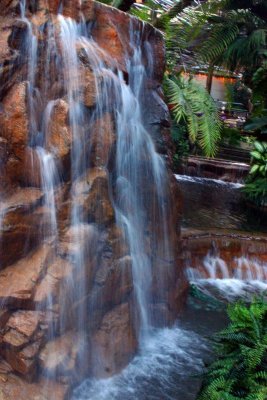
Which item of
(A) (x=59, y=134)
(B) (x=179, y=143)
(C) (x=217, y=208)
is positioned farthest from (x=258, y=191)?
(A) (x=59, y=134)

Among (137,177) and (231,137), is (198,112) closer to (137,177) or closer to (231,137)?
(137,177)

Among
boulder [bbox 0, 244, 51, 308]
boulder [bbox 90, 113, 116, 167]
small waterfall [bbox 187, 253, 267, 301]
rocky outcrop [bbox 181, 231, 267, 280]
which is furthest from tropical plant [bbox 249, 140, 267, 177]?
boulder [bbox 0, 244, 51, 308]

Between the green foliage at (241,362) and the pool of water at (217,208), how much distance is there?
3.67m

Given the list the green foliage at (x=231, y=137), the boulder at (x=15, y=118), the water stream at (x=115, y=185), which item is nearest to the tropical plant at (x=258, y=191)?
the green foliage at (x=231, y=137)

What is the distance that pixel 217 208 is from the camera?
950cm

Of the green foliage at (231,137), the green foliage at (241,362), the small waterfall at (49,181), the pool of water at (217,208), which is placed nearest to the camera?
the green foliage at (241,362)

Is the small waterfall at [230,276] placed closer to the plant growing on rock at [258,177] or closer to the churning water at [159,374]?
the churning water at [159,374]

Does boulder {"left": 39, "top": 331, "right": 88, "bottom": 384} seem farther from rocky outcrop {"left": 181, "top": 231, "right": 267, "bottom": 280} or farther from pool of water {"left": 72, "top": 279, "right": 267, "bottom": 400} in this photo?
rocky outcrop {"left": 181, "top": 231, "right": 267, "bottom": 280}

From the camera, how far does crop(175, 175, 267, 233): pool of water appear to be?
8.27 m

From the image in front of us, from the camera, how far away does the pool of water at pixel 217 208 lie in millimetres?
8270

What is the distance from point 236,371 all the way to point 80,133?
2.26 m

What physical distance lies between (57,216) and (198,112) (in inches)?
151

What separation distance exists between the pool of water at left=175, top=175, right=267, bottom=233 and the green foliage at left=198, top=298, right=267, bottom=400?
367 centimetres

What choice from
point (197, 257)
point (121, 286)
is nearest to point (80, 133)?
point (121, 286)
